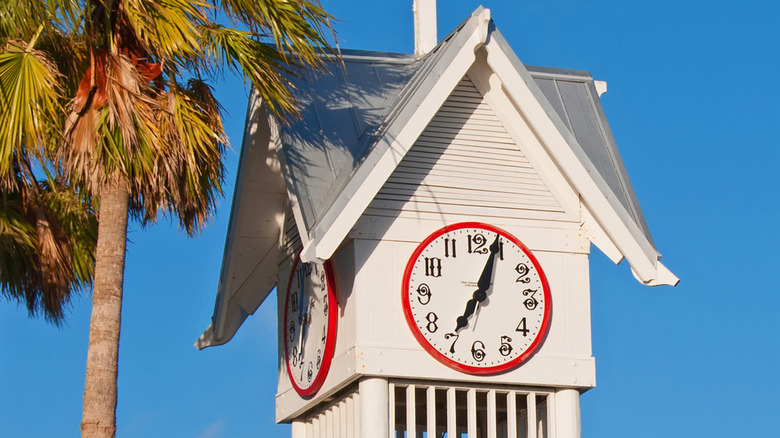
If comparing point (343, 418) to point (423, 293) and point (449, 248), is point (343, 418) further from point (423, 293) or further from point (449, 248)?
point (449, 248)

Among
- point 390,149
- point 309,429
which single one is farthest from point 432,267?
point 309,429

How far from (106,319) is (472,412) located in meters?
4.13

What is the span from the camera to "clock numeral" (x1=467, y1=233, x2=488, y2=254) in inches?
693

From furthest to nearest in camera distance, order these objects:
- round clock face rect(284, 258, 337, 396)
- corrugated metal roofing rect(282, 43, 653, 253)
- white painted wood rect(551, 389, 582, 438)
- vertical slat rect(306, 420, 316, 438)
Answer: vertical slat rect(306, 420, 316, 438)
round clock face rect(284, 258, 337, 396)
white painted wood rect(551, 389, 582, 438)
corrugated metal roofing rect(282, 43, 653, 253)

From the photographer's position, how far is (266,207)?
19.9m

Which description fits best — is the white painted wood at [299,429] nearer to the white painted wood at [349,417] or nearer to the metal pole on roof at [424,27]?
the white painted wood at [349,417]

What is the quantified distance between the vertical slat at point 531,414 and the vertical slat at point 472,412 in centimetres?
61

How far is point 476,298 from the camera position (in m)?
17.3

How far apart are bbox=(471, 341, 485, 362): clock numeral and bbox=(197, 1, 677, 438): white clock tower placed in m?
0.02

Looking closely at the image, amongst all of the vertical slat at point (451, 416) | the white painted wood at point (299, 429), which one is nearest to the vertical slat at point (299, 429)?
the white painted wood at point (299, 429)

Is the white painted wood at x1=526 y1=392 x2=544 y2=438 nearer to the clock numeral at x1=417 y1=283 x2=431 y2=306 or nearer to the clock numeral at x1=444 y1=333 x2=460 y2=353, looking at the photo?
the clock numeral at x1=444 y1=333 x2=460 y2=353

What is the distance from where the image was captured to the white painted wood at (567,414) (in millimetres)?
17344

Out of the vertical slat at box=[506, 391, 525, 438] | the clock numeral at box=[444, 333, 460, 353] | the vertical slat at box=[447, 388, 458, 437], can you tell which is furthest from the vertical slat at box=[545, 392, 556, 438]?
the clock numeral at box=[444, 333, 460, 353]

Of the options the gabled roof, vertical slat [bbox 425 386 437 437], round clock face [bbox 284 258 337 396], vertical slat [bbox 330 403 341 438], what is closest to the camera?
the gabled roof
